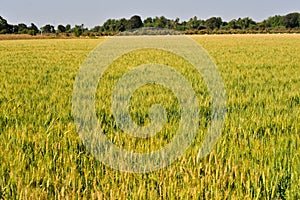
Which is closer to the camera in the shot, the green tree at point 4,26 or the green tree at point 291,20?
the green tree at point 4,26

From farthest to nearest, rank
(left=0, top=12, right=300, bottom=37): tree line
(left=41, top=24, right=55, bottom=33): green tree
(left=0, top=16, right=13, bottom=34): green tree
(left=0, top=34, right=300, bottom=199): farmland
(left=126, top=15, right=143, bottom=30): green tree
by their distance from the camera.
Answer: (left=126, top=15, right=143, bottom=30): green tree, (left=41, top=24, right=55, bottom=33): green tree, (left=0, top=12, right=300, bottom=37): tree line, (left=0, top=16, right=13, bottom=34): green tree, (left=0, top=34, right=300, bottom=199): farmland

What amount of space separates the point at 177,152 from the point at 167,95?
2.86m

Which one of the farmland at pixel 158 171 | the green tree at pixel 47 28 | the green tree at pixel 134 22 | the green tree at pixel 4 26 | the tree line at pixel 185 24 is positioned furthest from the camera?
the green tree at pixel 134 22

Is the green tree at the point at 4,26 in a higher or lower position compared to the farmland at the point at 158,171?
higher

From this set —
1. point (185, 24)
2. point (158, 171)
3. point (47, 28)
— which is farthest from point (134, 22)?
point (158, 171)

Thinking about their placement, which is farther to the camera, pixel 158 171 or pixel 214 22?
pixel 214 22

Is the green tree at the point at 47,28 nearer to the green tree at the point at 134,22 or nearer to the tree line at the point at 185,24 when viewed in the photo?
the tree line at the point at 185,24

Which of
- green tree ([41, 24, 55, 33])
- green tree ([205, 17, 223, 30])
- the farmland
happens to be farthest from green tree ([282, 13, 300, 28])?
the farmland

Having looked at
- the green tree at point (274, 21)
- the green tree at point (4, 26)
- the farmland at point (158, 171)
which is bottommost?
the farmland at point (158, 171)

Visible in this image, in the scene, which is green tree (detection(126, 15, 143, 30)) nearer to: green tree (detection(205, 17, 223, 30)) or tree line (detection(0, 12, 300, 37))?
tree line (detection(0, 12, 300, 37))

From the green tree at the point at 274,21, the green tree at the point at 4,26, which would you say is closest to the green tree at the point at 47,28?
the green tree at the point at 4,26

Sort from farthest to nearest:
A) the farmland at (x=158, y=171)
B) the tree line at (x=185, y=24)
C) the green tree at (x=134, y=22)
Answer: the green tree at (x=134, y=22)
the tree line at (x=185, y=24)
the farmland at (x=158, y=171)

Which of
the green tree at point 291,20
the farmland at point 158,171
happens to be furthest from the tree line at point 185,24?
the farmland at point 158,171

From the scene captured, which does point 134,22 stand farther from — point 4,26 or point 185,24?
point 4,26
